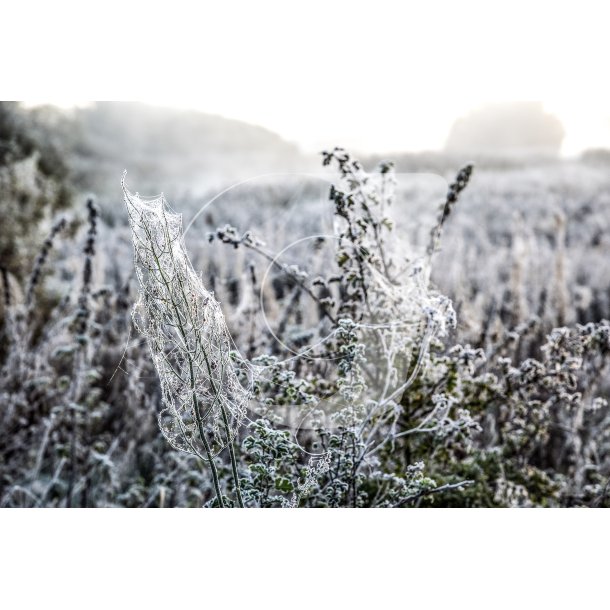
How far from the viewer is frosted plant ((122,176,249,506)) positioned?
7.18 feet

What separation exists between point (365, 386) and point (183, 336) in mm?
708

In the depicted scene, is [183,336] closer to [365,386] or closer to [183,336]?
[183,336]

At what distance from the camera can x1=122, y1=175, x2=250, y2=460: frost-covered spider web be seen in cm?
219

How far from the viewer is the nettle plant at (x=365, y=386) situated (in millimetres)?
2223

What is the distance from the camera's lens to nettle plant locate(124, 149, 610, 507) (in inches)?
87.5

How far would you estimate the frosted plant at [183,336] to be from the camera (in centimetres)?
219

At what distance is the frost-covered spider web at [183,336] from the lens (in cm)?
219

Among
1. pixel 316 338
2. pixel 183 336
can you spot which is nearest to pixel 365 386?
pixel 316 338

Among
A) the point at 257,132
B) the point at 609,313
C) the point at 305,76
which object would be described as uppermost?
the point at 305,76

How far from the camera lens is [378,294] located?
7.82 feet

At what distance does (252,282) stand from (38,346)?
0.99m
